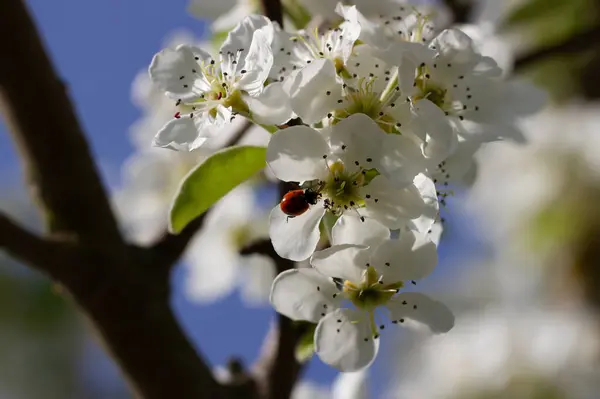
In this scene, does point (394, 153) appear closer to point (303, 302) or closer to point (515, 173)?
point (303, 302)

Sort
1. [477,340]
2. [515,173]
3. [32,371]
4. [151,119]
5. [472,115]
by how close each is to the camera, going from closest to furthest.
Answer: [472,115] < [151,119] < [477,340] < [515,173] < [32,371]

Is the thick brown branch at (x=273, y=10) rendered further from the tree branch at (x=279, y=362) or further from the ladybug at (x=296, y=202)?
the tree branch at (x=279, y=362)

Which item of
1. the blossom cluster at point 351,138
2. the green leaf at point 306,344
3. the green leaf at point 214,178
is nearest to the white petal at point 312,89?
the blossom cluster at point 351,138

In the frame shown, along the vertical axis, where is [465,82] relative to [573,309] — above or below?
above

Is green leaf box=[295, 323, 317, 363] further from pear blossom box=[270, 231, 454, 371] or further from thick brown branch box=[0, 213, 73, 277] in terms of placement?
thick brown branch box=[0, 213, 73, 277]

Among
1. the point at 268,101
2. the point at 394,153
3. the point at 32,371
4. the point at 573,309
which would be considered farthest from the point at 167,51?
the point at 32,371

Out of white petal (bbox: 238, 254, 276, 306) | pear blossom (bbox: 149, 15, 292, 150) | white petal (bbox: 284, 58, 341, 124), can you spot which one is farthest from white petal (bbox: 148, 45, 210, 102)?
white petal (bbox: 238, 254, 276, 306)
